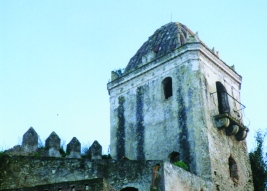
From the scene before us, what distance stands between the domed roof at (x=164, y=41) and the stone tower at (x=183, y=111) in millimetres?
66

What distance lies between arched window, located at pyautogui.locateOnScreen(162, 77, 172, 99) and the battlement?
4319 millimetres

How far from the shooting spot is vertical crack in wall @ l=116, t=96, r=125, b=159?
77.8ft

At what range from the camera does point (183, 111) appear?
21562 millimetres

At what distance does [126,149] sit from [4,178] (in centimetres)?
774

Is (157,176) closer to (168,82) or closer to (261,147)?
(168,82)

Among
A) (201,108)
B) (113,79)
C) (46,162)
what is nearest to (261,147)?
(201,108)

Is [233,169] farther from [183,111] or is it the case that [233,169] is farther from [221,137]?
[183,111]

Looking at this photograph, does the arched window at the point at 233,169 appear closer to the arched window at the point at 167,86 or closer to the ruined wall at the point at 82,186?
the arched window at the point at 167,86

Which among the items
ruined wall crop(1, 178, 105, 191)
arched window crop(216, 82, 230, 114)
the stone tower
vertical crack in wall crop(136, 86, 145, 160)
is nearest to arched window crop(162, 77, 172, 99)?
the stone tower

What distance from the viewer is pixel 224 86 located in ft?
78.0

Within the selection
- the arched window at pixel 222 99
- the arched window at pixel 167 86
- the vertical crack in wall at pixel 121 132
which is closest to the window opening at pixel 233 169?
the arched window at pixel 222 99

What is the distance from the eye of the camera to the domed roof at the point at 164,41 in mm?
24203

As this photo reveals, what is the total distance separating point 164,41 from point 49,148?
28.8ft

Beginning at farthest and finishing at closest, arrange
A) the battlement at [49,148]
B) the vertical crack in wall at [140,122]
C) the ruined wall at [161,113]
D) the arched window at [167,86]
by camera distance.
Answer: the arched window at [167,86] → the vertical crack in wall at [140,122] → the ruined wall at [161,113] → the battlement at [49,148]
